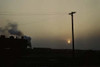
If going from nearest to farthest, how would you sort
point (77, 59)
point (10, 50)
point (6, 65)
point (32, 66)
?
point (32, 66)
point (6, 65)
point (77, 59)
point (10, 50)

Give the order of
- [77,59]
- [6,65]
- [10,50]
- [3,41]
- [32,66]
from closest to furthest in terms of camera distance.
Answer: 1. [32,66]
2. [6,65]
3. [77,59]
4. [10,50]
5. [3,41]

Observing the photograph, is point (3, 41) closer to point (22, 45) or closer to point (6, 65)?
point (22, 45)

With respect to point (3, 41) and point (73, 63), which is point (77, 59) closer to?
point (73, 63)

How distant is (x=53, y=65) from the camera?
35.2m

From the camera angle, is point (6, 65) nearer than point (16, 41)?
Yes

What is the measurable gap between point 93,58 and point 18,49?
24.7 metres

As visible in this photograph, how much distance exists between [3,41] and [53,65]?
27.9 meters

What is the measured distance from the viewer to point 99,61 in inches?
1662

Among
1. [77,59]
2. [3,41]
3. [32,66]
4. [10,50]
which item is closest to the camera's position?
[32,66]

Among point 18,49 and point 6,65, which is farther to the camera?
point 18,49

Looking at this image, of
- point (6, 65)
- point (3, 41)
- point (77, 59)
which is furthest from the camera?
point (3, 41)

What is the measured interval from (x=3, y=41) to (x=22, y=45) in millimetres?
5869

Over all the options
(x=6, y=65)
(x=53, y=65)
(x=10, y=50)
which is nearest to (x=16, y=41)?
(x=10, y=50)

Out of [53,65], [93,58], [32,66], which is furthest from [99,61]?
[32,66]
